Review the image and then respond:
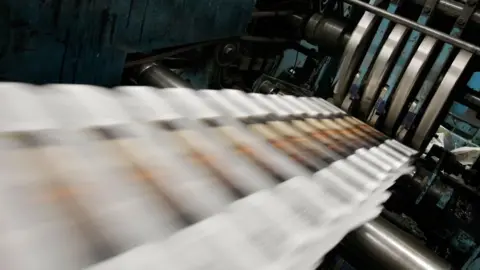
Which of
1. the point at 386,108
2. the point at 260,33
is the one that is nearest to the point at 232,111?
the point at 386,108

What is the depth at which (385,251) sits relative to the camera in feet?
3.63

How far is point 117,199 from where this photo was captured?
695 millimetres

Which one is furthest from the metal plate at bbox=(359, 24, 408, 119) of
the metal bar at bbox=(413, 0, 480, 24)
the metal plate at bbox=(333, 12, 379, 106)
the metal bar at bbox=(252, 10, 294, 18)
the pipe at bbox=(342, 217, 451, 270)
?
the pipe at bbox=(342, 217, 451, 270)

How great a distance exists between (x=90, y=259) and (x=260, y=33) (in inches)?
113

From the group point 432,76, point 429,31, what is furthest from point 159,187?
point 432,76

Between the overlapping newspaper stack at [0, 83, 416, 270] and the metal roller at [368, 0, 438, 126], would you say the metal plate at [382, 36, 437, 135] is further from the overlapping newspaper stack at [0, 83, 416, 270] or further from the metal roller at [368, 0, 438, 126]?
the overlapping newspaper stack at [0, 83, 416, 270]

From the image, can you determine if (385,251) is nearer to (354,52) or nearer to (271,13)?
(354,52)

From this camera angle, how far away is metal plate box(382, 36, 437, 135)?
7.25 feet

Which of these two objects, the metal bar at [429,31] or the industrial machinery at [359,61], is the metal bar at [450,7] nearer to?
the industrial machinery at [359,61]

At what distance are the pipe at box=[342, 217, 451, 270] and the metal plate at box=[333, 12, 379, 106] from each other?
142 cm

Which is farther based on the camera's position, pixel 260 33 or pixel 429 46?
pixel 260 33

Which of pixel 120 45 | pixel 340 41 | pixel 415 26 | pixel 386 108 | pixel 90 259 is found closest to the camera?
pixel 90 259

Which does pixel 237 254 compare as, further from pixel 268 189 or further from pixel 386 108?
pixel 386 108

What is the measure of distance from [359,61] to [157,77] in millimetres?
1272
